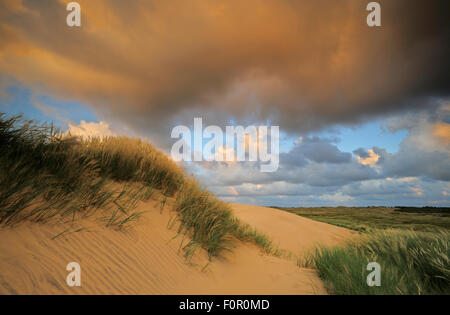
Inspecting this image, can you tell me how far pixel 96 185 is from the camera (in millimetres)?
4098

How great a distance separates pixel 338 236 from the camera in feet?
47.2

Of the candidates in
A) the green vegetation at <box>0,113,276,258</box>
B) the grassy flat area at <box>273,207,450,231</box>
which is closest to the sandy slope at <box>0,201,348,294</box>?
the green vegetation at <box>0,113,276,258</box>

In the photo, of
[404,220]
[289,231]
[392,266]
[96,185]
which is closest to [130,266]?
[96,185]

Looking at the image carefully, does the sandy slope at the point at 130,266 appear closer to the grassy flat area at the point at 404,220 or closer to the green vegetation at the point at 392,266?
the green vegetation at the point at 392,266

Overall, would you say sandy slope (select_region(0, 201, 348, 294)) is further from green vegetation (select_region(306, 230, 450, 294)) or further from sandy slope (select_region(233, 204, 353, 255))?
sandy slope (select_region(233, 204, 353, 255))

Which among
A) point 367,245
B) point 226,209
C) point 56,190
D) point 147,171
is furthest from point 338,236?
point 56,190

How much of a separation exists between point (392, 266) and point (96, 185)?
6.55 metres

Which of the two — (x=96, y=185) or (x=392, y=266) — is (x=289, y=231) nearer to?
(x=392, y=266)

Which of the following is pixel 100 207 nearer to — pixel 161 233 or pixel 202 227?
pixel 161 233

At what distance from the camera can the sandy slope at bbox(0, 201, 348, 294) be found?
2561mm

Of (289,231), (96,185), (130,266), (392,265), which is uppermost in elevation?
(96,185)

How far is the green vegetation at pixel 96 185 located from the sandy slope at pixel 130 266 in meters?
0.27

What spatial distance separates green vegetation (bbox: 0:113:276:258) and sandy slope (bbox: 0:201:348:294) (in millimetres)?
273

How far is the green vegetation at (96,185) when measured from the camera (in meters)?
3.25
